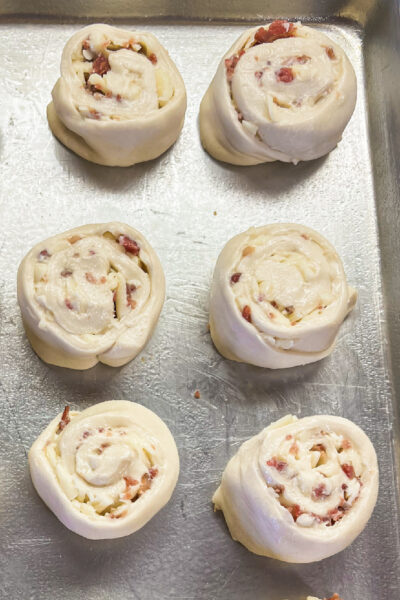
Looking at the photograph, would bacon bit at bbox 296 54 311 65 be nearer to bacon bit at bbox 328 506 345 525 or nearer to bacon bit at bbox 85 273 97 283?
bacon bit at bbox 85 273 97 283

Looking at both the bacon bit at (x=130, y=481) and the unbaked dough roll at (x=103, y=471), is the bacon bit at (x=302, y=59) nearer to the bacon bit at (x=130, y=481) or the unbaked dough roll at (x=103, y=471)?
the unbaked dough roll at (x=103, y=471)

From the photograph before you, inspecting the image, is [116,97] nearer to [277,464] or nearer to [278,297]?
[278,297]

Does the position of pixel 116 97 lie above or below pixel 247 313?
above

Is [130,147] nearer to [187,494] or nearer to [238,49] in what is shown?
[238,49]

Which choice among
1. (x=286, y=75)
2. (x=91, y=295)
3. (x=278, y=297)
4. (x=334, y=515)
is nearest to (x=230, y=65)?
(x=286, y=75)

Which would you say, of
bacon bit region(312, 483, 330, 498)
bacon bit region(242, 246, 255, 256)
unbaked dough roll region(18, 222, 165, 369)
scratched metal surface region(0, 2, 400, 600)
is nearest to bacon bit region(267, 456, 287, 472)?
bacon bit region(312, 483, 330, 498)

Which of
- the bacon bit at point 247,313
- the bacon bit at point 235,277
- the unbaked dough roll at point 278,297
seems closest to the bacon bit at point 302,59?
the unbaked dough roll at point 278,297

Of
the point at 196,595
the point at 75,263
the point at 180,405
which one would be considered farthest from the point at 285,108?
the point at 196,595
